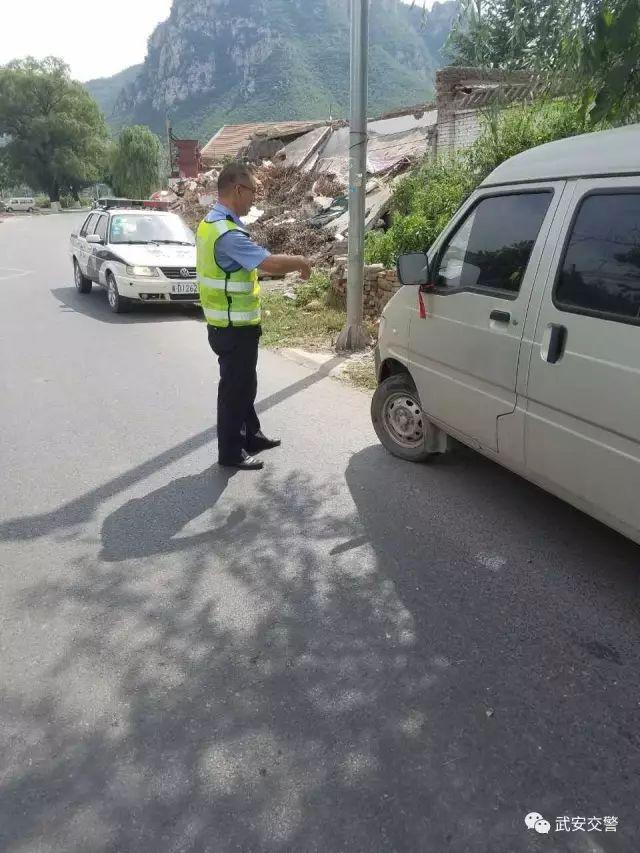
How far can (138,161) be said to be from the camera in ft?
170

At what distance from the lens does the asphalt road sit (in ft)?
6.29

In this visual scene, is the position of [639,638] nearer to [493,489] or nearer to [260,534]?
[493,489]

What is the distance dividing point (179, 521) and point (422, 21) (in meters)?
3.83

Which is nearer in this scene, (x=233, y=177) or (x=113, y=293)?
(x=233, y=177)

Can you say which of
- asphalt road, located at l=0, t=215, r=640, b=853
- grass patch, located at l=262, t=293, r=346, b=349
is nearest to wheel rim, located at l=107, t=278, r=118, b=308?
grass patch, located at l=262, t=293, r=346, b=349

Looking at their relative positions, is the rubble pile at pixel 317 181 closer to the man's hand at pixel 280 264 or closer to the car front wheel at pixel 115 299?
the car front wheel at pixel 115 299

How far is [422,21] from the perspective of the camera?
4457 millimetres

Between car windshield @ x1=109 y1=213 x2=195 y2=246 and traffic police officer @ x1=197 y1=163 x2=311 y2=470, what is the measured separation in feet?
23.8

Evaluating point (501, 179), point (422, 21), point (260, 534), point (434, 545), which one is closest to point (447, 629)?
point (434, 545)

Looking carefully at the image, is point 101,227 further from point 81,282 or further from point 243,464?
point 243,464

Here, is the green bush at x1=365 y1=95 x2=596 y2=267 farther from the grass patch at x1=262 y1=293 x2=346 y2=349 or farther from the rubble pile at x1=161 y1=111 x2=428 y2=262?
the rubble pile at x1=161 y1=111 x2=428 y2=262

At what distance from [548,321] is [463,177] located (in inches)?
310

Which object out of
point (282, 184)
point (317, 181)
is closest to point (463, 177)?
point (317, 181)

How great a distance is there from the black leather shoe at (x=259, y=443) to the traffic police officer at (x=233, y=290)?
19 cm
